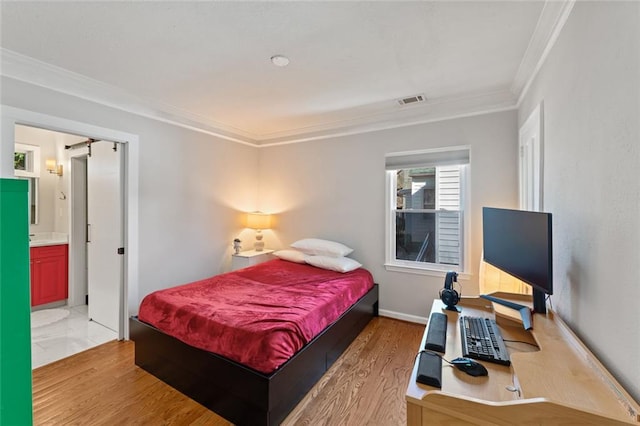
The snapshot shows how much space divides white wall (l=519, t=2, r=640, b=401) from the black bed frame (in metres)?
1.57

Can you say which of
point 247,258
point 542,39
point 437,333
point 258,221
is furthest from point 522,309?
point 258,221

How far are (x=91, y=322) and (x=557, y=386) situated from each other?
4388mm

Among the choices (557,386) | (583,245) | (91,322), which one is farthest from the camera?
(91,322)

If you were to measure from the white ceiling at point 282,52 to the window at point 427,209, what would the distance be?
1.71ft

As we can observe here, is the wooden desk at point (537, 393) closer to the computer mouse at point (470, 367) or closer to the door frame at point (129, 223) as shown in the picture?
the computer mouse at point (470, 367)

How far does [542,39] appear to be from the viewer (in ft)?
6.31

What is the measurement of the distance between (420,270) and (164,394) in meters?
2.74

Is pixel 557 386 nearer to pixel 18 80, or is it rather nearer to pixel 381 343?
pixel 381 343

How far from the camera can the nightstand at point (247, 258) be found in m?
3.99

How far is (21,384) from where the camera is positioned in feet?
2.21

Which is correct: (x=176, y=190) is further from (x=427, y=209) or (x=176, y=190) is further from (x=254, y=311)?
(x=427, y=209)

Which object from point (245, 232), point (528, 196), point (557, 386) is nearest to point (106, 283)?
point (245, 232)

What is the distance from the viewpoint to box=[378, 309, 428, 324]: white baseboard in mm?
3386

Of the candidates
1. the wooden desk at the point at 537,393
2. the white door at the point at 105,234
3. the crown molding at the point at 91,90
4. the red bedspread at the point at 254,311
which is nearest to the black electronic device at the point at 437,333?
the wooden desk at the point at 537,393
